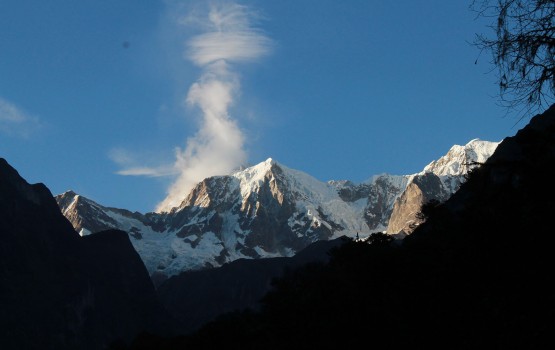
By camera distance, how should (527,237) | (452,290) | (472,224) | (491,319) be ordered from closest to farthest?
1. (527,237)
2. (491,319)
3. (472,224)
4. (452,290)

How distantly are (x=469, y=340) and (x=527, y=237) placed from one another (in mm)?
5675

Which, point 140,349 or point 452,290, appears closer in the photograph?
point 452,290

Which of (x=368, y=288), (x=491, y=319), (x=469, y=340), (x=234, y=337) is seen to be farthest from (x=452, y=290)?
(x=234, y=337)

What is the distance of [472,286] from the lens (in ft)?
71.7

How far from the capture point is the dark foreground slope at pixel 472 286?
15.5 metres

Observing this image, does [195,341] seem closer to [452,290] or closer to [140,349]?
[140,349]

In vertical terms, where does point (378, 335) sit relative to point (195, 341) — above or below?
below

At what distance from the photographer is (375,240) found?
9881 centimetres

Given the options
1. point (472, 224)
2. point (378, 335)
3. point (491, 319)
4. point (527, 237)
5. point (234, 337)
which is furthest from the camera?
point (234, 337)

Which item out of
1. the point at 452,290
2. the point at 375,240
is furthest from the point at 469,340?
the point at 375,240

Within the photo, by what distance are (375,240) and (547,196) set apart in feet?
276

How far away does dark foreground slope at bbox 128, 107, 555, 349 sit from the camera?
50.9 feet

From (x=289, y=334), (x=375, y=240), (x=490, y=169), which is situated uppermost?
(x=375, y=240)

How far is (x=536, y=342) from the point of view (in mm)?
15008
